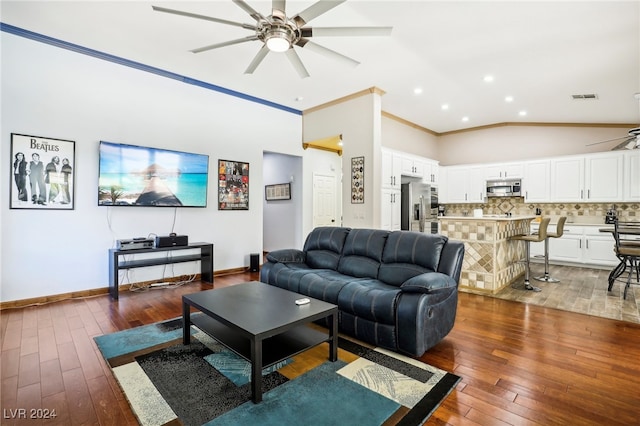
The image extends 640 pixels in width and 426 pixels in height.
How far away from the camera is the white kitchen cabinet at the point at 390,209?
545 cm

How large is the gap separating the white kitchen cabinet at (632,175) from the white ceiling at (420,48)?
0.71 m

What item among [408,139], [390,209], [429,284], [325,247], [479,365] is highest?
[408,139]

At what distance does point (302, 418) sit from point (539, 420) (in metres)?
1.31

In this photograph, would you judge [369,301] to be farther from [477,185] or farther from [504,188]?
[477,185]

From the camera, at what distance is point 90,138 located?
403cm

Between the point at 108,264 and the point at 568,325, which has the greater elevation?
the point at 108,264

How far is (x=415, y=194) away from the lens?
615 cm

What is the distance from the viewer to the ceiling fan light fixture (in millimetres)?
2545

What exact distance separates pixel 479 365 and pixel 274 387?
4.99ft

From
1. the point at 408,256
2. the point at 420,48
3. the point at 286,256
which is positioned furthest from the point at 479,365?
the point at 420,48

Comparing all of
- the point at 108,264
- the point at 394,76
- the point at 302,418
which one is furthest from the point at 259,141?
the point at 302,418

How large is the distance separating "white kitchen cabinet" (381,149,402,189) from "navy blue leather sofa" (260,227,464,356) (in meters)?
2.16

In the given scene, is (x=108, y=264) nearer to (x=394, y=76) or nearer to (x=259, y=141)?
(x=259, y=141)

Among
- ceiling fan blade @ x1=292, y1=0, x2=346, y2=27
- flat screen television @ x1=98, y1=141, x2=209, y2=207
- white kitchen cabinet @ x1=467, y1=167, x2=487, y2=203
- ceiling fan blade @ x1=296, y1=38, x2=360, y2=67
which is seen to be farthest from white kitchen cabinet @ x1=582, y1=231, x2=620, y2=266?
flat screen television @ x1=98, y1=141, x2=209, y2=207
